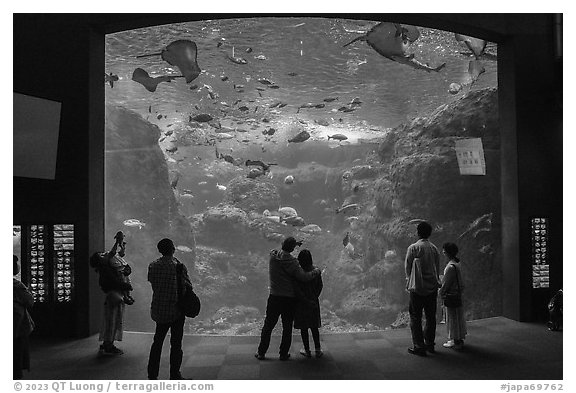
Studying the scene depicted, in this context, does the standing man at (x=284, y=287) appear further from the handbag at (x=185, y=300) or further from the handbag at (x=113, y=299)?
the handbag at (x=113, y=299)

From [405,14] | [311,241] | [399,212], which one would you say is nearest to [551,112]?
[405,14]

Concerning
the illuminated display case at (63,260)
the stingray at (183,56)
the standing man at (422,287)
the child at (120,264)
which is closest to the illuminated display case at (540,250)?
the standing man at (422,287)

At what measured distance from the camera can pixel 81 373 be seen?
4695 mm

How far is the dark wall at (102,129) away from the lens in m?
6.31

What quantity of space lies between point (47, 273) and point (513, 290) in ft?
24.0

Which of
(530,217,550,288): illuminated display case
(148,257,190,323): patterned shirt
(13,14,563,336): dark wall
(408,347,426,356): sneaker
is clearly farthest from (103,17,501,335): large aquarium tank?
(148,257,190,323): patterned shirt

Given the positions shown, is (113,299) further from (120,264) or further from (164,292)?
(164,292)

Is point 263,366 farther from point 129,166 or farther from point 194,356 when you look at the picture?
point 129,166

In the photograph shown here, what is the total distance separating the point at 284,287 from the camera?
4.96 meters

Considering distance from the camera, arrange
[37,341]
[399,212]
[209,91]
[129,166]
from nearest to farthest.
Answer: [37,341] → [399,212] → [209,91] → [129,166]

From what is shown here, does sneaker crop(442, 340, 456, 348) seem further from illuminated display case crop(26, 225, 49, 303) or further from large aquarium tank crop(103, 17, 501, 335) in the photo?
illuminated display case crop(26, 225, 49, 303)

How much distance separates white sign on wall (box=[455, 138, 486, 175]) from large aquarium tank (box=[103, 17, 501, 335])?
26 mm

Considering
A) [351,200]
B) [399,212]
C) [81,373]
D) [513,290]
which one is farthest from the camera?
[351,200]

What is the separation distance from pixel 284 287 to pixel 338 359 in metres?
1.09
